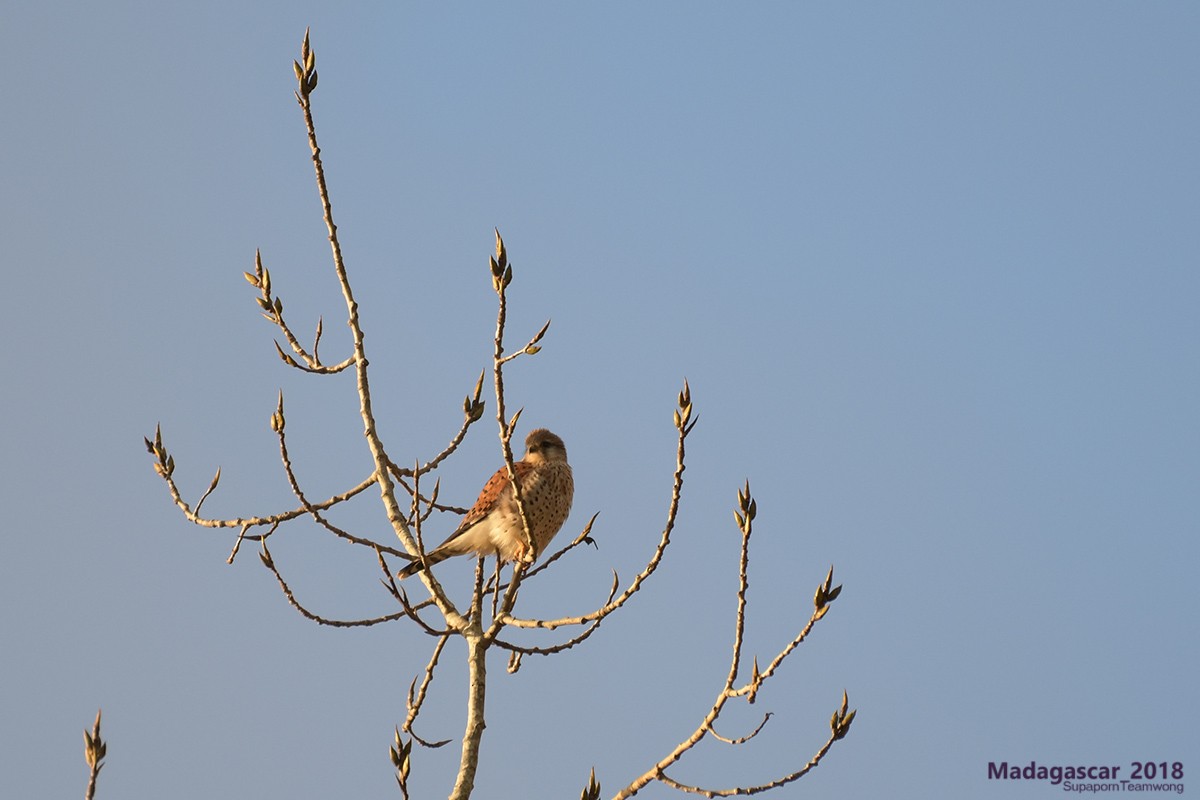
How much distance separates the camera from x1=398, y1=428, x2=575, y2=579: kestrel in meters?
6.59

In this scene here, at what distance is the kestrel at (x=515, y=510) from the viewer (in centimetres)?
659

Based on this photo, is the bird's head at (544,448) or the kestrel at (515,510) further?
the bird's head at (544,448)

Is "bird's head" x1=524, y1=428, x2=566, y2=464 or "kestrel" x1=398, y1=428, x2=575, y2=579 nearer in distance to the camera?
"kestrel" x1=398, y1=428, x2=575, y2=579

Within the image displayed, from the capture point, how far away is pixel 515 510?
6496 millimetres

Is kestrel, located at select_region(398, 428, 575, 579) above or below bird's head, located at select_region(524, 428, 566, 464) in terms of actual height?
below

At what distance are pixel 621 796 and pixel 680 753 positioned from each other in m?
0.21

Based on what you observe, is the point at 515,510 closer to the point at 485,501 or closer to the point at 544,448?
the point at 485,501

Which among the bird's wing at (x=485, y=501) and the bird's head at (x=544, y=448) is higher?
the bird's head at (x=544, y=448)

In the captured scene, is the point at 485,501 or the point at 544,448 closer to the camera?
the point at 485,501

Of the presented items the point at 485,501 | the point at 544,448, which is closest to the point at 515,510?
the point at 485,501

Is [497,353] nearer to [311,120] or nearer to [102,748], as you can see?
[311,120]

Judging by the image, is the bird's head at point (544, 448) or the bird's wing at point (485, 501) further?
the bird's head at point (544, 448)

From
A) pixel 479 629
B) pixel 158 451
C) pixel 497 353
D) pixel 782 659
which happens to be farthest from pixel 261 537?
pixel 782 659

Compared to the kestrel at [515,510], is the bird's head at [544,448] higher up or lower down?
higher up
